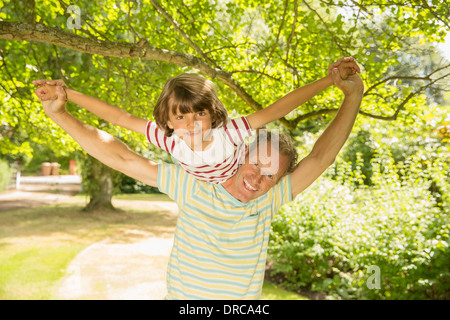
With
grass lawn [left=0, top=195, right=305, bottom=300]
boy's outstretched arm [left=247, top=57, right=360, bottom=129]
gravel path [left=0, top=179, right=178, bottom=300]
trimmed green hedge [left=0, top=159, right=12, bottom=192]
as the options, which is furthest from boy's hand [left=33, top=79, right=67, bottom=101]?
trimmed green hedge [left=0, top=159, right=12, bottom=192]

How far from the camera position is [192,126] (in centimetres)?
186

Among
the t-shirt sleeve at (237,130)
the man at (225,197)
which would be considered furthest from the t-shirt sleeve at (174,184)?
the t-shirt sleeve at (237,130)

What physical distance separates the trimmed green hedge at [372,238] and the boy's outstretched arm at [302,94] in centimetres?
359

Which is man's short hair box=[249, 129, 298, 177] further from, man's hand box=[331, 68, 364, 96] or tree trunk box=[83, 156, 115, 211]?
tree trunk box=[83, 156, 115, 211]

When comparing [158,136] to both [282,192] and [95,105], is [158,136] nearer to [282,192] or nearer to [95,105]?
[95,105]

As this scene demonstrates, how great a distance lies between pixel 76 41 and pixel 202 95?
0.88 m

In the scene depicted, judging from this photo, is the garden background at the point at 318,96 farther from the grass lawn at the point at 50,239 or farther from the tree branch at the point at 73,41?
the grass lawn at the point at 50,239

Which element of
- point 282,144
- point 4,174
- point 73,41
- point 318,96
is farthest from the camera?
point 4,174

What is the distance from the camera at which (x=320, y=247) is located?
6594mm

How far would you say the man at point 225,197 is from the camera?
168cm

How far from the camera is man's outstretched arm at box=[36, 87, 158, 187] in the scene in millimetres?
1632

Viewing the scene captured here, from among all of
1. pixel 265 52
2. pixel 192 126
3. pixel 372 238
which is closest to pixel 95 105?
pixel 192 126

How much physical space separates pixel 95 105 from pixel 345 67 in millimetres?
1089
